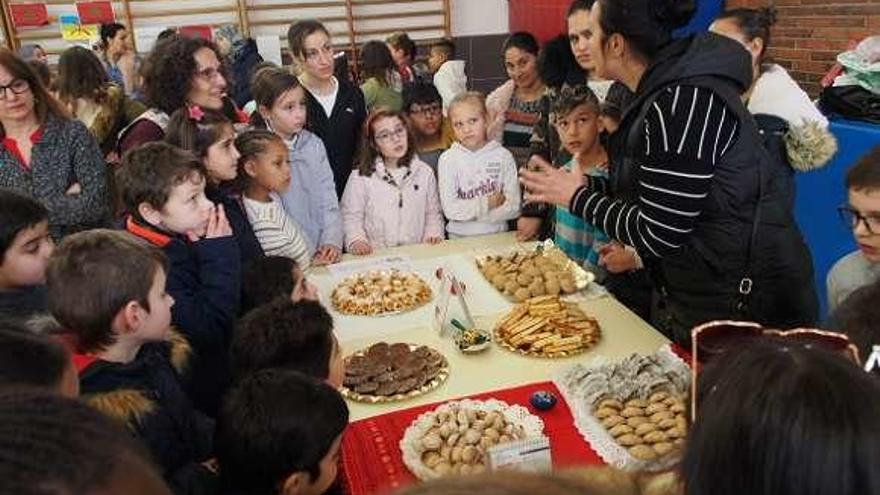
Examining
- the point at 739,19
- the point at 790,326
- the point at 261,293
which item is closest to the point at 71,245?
the point at 261,293

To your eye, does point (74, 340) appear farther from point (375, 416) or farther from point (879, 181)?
point (879, 181)

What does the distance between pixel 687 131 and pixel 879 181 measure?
64 centimetres

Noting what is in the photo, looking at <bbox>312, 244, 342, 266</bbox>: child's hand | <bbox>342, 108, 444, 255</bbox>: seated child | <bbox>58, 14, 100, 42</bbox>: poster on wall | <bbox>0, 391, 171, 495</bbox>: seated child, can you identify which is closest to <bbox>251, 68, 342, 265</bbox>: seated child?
<bbox>312, 244, 342, 266</bbox>: child's hand

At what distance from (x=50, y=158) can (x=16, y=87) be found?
0.28m

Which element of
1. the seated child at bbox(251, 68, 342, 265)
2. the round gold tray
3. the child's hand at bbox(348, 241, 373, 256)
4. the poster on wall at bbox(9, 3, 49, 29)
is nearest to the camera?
the round gold tray

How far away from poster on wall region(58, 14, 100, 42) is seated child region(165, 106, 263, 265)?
5382mm

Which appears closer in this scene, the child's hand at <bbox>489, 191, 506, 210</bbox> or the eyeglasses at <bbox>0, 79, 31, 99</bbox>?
the eyeglasses at <bbox>0, 79, 31, 99</bbox>

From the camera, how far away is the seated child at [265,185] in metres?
2.55

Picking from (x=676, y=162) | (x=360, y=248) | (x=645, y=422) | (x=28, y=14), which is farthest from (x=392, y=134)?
(x=28, y=14)

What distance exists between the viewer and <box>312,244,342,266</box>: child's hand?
9.36 ft

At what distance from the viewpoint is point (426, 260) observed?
9.21ft

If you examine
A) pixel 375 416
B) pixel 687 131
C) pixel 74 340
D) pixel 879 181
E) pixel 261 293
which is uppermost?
→ pixel 687 131

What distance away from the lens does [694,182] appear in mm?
1671

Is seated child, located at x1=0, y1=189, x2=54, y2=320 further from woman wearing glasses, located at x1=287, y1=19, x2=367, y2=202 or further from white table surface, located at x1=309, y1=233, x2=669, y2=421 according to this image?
woman wearing glasses, located at x1=287, y1=19, x2=367, y2=202
